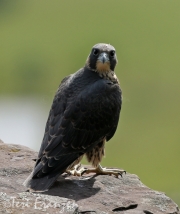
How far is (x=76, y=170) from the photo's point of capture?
721 cm

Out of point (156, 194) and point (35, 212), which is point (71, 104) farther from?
point (35, 212)

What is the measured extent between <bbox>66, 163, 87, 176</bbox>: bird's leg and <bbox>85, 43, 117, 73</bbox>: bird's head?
1.10 meters

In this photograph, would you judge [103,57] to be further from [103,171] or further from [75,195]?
[75,195]

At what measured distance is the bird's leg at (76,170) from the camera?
23.3 ft

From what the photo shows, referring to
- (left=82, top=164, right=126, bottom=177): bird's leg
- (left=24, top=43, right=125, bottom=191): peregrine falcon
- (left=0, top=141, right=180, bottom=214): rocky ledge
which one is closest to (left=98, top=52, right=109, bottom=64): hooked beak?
(left=24, top=43, right=125, bottom=191): peregrine falcon

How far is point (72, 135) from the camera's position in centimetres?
686

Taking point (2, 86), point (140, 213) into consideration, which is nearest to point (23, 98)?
point (2, 86)

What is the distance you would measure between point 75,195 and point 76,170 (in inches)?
29.4

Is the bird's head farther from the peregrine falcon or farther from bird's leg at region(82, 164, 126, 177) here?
bird's leg at region(82, 164, 126, 177)

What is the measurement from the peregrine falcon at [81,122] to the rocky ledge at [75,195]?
0.53 ft

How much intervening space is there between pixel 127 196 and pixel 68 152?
739 millimetres

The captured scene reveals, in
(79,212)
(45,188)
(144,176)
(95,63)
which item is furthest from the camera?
(144,176)

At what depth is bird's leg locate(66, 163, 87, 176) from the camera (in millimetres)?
7113

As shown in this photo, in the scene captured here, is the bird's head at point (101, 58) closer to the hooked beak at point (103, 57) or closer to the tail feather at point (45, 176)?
the hooked beak at point (103, 57)
